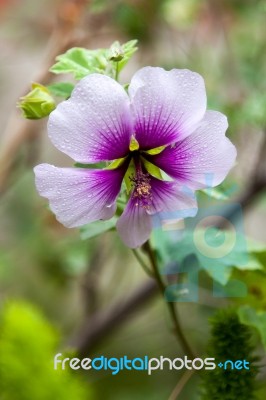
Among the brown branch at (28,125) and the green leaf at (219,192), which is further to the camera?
the brown branch at (28,125)

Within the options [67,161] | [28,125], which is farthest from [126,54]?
[67,161]

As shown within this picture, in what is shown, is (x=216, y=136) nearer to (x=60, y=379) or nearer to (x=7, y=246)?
(x=60, y=379)

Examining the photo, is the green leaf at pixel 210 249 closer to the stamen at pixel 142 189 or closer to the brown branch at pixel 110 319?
the stamen at pixel 142 189

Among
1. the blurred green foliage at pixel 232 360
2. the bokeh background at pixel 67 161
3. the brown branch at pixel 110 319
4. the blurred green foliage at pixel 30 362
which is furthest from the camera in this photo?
the brown branch at pixel 110 319

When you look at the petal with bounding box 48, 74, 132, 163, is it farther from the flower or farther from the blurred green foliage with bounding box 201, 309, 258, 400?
the blurred green foliage with bounding box 201, 309, 258, 400

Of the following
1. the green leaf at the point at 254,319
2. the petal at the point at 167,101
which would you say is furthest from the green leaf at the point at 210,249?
the petal at the point at 167,101

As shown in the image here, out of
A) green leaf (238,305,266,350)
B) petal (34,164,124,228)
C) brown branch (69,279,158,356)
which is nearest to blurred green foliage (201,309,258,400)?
green leaf (238,305,266,350)
